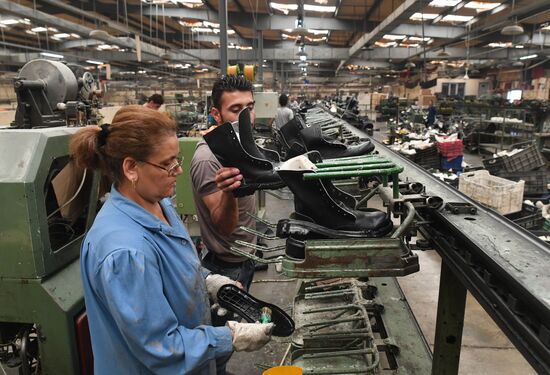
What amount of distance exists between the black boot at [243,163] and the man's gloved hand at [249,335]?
1.63 feet

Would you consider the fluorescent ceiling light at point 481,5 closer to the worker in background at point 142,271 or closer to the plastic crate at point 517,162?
the plastic crate at point 517,162

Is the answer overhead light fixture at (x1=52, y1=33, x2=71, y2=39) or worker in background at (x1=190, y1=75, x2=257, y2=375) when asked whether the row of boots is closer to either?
worker in background at (x1=190, y1=75, x2=257, y2=375)

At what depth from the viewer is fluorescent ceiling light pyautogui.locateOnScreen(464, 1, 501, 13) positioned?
25.6 ft

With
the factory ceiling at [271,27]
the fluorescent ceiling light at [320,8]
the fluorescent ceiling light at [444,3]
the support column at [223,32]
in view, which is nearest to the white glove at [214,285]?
the support column at [223,32]

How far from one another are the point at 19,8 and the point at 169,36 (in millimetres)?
7558

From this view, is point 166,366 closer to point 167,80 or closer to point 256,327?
point 256,327

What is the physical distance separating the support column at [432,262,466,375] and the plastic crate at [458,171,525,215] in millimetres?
3022

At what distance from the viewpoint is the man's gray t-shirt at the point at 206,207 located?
5.52 ft

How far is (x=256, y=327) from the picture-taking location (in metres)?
1.14

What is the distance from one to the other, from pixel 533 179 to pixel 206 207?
4.83 m

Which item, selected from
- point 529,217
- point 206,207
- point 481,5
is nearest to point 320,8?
point 481,5

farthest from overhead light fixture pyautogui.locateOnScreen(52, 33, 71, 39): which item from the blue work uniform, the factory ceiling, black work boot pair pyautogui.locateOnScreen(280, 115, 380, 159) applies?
the blue work uniform

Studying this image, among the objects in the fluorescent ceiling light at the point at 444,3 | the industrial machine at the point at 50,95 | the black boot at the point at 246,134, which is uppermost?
the fluorescent ceiling light at the point at 444,3

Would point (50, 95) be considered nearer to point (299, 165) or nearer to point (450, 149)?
point (299, 165)
